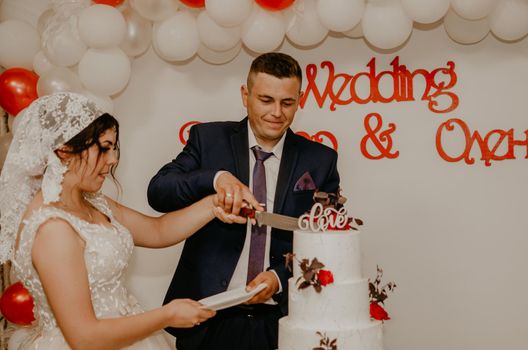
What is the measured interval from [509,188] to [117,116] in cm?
235

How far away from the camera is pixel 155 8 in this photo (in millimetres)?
3592

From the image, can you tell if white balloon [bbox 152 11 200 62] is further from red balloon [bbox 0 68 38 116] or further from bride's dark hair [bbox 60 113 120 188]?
bride's dark hair [bbox 60 113 120 188]

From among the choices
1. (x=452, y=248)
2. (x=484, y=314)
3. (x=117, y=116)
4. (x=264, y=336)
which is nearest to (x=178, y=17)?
(x=117, y=116)

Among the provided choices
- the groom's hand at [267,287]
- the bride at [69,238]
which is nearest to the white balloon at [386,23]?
the groom's hand at [267,287]

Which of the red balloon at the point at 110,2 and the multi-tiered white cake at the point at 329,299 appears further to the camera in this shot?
the red balloon at the point at 110,2

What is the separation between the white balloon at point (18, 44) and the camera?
3.63m

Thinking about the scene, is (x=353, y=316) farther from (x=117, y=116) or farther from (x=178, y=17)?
(x=117, y=116)

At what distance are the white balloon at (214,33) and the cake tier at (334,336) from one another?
1.68 m

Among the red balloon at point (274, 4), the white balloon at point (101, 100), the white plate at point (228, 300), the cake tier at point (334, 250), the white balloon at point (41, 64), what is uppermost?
the red balloon at point (274, 4)

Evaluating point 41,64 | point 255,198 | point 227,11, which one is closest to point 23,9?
point 41,64

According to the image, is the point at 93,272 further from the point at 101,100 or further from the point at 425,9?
the point at 425,9

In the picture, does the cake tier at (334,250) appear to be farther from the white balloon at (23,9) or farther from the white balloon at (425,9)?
the white balloon at (23,9)

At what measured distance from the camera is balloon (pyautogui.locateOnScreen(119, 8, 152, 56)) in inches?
146

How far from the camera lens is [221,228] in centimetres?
309
